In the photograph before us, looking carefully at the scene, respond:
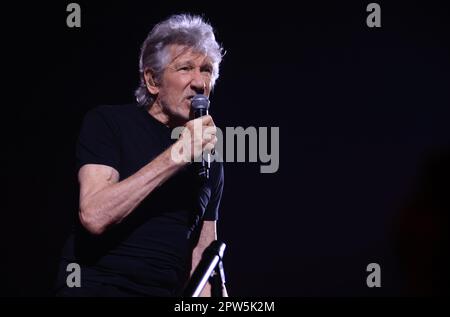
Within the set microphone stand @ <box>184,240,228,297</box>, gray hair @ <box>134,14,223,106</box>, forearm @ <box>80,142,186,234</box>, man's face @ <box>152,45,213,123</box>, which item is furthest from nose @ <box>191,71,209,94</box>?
microphone stand @ <box>184,240,228,297</box>

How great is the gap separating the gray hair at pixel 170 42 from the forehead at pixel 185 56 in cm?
1

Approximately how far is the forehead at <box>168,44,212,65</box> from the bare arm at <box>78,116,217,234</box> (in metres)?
0.44

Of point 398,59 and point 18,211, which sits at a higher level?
point 398,59

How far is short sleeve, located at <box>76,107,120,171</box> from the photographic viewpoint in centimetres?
149

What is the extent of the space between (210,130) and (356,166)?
3.76ft

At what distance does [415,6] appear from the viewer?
2.42 meters

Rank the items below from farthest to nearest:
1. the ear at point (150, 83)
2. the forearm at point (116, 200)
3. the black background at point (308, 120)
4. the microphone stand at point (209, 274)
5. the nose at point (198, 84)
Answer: the black background at point (308, 120) < the ear at point (150, 83) < the nose at point (198, 84) < the forearm at point (116, 200) < the microphone stand at point (209, 274)

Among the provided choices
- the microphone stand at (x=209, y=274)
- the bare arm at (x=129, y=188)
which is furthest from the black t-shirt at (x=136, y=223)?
the microphone stand at (x=209, y=274)

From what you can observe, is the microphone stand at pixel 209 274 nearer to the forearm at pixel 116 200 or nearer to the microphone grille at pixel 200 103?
the forearm at pixel 116 200

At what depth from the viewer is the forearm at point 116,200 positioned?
1.37 m

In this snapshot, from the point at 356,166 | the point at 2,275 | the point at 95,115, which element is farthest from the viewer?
the point at 356,166

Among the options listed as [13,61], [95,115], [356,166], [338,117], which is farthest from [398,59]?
[13,61]

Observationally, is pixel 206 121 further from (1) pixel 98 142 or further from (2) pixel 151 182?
(1) pixel 98 142

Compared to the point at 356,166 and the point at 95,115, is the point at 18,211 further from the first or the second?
the point at 356,166
